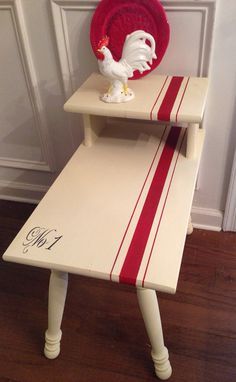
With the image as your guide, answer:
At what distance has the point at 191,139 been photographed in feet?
2.96

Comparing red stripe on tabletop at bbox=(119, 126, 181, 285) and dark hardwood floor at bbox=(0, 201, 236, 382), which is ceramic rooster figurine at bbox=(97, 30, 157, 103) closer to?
red stripe on tabletop at bbox=(119, 126, 181, 285)

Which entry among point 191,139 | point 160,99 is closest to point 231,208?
point 191,139

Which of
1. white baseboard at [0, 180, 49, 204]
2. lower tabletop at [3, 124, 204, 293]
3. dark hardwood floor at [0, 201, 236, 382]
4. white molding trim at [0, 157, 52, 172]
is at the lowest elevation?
dark hardwood floor at [0, 201, 236, 382]

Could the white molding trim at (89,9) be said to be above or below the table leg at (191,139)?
above

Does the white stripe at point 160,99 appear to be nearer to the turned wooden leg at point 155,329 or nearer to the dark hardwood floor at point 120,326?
the turned wooden leg at point 155,329

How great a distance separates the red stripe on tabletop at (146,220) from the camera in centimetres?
69

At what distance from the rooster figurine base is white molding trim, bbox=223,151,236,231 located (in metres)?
0.42

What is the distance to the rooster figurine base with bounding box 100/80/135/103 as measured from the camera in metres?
0.88

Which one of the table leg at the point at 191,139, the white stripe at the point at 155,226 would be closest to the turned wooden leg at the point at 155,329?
the white stripe at the point at 155,226

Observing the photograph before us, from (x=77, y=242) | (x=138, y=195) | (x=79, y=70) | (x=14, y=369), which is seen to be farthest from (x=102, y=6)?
(x=14, y=369)

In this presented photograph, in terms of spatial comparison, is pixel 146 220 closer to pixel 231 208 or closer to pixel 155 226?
pixel 155 226

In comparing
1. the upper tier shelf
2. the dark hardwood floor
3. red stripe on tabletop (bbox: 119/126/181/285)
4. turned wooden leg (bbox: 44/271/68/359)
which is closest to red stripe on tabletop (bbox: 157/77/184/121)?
the upper tier shelf

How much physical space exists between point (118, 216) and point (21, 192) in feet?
2.63

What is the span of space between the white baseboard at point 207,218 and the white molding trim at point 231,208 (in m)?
0.02
